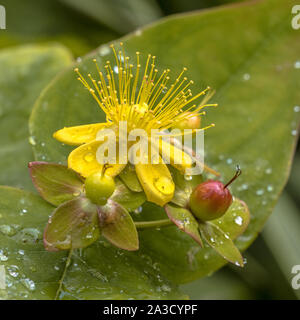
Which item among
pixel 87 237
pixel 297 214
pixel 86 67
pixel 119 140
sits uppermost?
pixel 86 67

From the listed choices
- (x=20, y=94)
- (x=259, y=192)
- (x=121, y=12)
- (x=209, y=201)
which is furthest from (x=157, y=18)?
(x=209, y=201)

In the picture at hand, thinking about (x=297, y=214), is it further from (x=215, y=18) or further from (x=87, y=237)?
(x=87, y=237)

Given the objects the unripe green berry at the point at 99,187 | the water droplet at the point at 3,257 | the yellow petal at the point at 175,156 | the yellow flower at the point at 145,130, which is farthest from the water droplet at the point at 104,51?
the water droplet at the point at 3,257

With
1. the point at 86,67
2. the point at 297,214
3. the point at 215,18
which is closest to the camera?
the point at 86,67

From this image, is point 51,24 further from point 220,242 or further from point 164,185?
point 220,242

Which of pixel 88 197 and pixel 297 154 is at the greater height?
pixel 88 197

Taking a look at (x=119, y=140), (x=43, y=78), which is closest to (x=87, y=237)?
(x=119, y=140)
